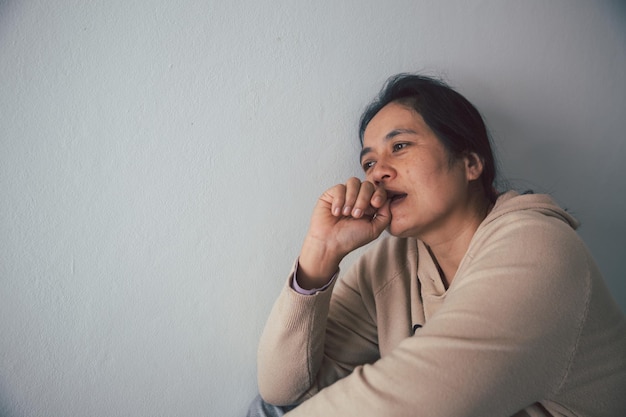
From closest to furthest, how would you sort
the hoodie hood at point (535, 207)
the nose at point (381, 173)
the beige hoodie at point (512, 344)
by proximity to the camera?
the beige hoodie at point (512, 344)
the hoodie hood at point (535, 207)
the nose at point (381, 173)

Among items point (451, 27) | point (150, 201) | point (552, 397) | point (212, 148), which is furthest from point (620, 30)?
point (150, 201)

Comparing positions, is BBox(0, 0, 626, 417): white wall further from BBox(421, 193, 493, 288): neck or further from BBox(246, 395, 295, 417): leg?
BBox(421, 193, 493, 288): neck

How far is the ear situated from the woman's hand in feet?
0.74

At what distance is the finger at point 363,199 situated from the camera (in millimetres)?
869

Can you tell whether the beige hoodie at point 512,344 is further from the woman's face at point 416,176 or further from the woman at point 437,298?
the woman's face at point 416,176

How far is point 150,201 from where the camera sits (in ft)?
3.03

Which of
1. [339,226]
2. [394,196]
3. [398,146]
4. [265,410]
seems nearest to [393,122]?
[398,146]

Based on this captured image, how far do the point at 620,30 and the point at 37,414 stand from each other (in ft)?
6.80

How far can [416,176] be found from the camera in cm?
90

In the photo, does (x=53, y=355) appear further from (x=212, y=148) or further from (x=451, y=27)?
(x=451, y=27)

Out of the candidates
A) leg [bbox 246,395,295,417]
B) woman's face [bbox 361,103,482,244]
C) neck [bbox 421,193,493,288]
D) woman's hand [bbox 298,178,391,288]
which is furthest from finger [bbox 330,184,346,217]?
leg [bbox 246,395,295,417]

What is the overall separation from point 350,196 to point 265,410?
22.3 inches

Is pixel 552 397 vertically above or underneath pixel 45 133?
underneath

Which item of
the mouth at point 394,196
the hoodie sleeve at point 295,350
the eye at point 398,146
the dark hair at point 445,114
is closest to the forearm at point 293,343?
the hoodie sleeve at point 295,350
